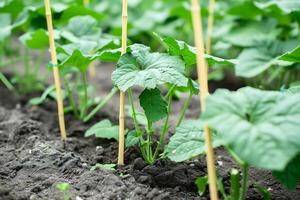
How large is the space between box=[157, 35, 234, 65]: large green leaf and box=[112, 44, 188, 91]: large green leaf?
0.04m

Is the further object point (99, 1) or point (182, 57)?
point (99, 1)

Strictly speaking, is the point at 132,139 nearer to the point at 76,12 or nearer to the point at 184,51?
the point at 184,51

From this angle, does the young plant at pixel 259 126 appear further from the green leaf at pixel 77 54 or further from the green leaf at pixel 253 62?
the green leaf at pixel 253 62

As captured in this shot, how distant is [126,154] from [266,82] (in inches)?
61.0

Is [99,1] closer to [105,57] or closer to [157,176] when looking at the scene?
[105,57]

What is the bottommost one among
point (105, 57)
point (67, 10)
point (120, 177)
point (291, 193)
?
point (291, 193)

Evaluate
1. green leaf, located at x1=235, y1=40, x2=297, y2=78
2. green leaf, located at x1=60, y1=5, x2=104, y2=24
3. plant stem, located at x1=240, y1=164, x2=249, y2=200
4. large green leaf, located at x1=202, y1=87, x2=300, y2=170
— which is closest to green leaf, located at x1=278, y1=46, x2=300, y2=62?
green leaf, located at x1=235, y1=40, x2=297, y2=78

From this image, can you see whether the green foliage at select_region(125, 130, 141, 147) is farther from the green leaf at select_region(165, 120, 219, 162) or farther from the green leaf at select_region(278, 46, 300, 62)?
the green leaf at select_region(278, 46, 300, 62)

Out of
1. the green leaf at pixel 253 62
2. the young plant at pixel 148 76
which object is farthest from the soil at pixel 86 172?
the green leaf at pixel 253 62

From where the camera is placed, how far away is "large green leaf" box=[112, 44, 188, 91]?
1706mm

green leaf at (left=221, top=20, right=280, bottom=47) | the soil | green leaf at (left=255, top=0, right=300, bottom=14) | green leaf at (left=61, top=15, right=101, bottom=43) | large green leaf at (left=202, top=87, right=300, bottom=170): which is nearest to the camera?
large green leaf at (left=202, top=87, right=300, bottom=170)

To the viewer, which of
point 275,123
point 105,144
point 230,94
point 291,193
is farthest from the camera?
point 105,144

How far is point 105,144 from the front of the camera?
2301 mm

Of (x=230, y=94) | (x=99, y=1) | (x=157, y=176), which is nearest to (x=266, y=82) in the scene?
(x=157, y=176)
